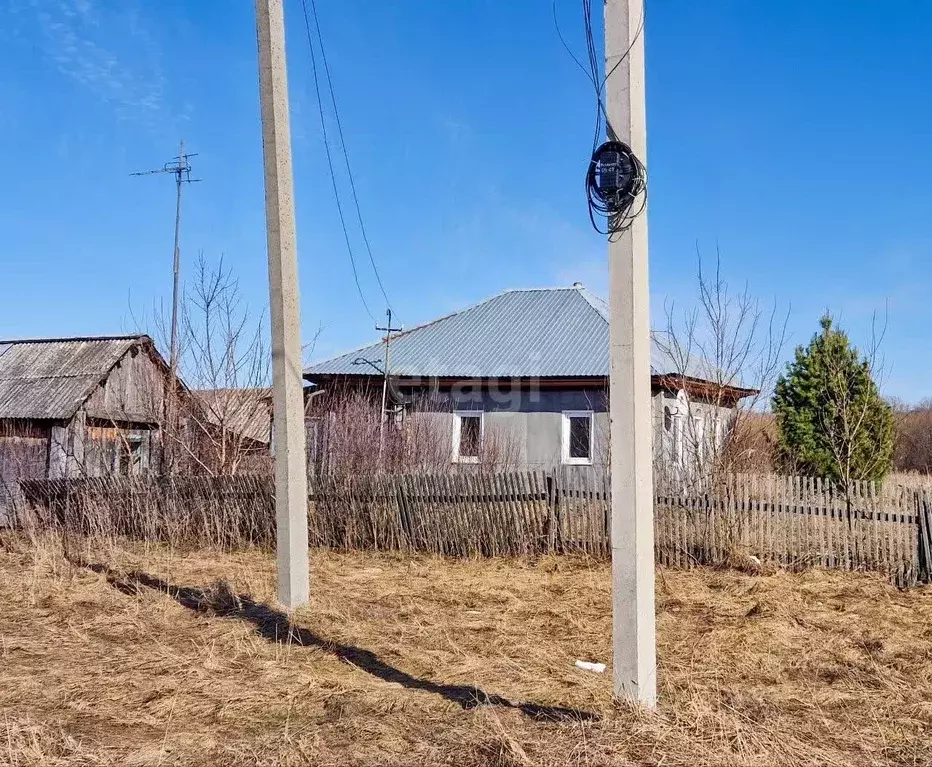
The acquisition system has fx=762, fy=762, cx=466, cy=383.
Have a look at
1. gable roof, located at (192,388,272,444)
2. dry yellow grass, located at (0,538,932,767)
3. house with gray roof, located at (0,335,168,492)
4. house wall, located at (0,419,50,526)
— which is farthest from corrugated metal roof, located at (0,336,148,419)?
dry yellow grass, located at (0,538,932,767)

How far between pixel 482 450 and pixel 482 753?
509 inches

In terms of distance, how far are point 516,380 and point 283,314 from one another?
12665 millimetres

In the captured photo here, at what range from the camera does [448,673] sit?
16.1ft

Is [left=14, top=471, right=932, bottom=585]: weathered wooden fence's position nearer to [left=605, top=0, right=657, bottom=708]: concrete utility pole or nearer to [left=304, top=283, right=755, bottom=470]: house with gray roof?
[left=605, top=0, right=657, bottom=708]: concrete utility pole

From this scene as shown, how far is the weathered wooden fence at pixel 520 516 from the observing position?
8477 millimetres

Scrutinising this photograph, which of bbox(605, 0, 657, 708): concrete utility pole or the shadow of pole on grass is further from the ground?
bbox(605, 0, 657, 708): concrete utility pole

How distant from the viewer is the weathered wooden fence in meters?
8.48

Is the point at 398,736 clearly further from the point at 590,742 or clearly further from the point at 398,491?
the point at 398,491

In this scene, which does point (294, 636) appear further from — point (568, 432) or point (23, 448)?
point (23, 448)

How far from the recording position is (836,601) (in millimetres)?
7270

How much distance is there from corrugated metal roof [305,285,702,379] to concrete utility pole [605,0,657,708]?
14.0 m

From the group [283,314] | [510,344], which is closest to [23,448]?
[510,344]

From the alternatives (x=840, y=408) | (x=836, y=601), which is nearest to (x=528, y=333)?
(x=840, y=408)

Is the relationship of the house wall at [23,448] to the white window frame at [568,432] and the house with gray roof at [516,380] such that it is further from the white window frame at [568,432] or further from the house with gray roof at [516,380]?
the white window frame at [568,432]
